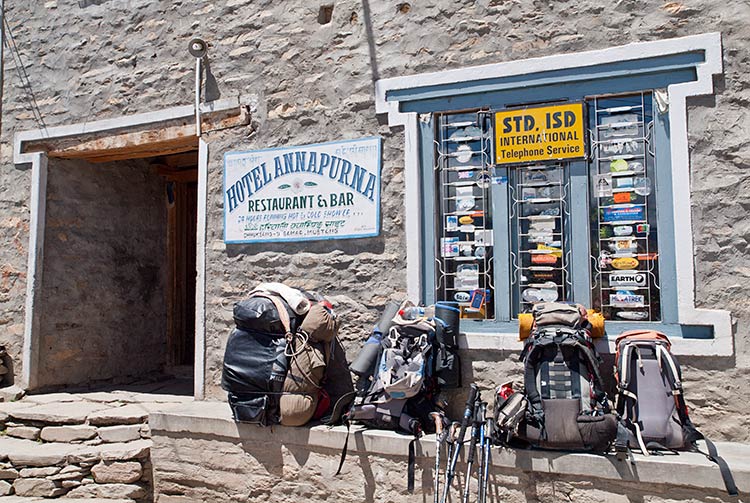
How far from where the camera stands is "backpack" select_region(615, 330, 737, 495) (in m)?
4.07

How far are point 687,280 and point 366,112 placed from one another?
265 centimetres

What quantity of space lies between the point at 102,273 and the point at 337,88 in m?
3.48

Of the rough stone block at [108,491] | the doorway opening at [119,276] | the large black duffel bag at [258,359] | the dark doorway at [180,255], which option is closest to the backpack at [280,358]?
the large black duffel bag at [258,359]

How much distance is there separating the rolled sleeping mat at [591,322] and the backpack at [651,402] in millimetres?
331

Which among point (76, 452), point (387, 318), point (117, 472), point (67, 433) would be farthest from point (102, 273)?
point (387, 318)

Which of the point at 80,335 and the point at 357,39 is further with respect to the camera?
the point at 80,335

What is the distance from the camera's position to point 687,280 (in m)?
4.58

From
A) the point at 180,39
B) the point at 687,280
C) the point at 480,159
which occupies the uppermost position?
the point at 180,39

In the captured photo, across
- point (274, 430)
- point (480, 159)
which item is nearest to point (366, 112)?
point (480, 159)

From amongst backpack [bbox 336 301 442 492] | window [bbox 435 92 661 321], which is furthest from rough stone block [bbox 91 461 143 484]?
window [bbox 435 92 661 321]

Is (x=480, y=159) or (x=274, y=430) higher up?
(x=480, y=159)

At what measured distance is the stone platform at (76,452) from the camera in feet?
17.8

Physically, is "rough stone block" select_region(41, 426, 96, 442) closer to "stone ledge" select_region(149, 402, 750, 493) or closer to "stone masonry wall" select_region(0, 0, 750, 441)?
"stone ledge" select_region(149, 402, 750, 493)

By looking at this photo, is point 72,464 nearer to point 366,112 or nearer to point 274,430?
point 274,430
